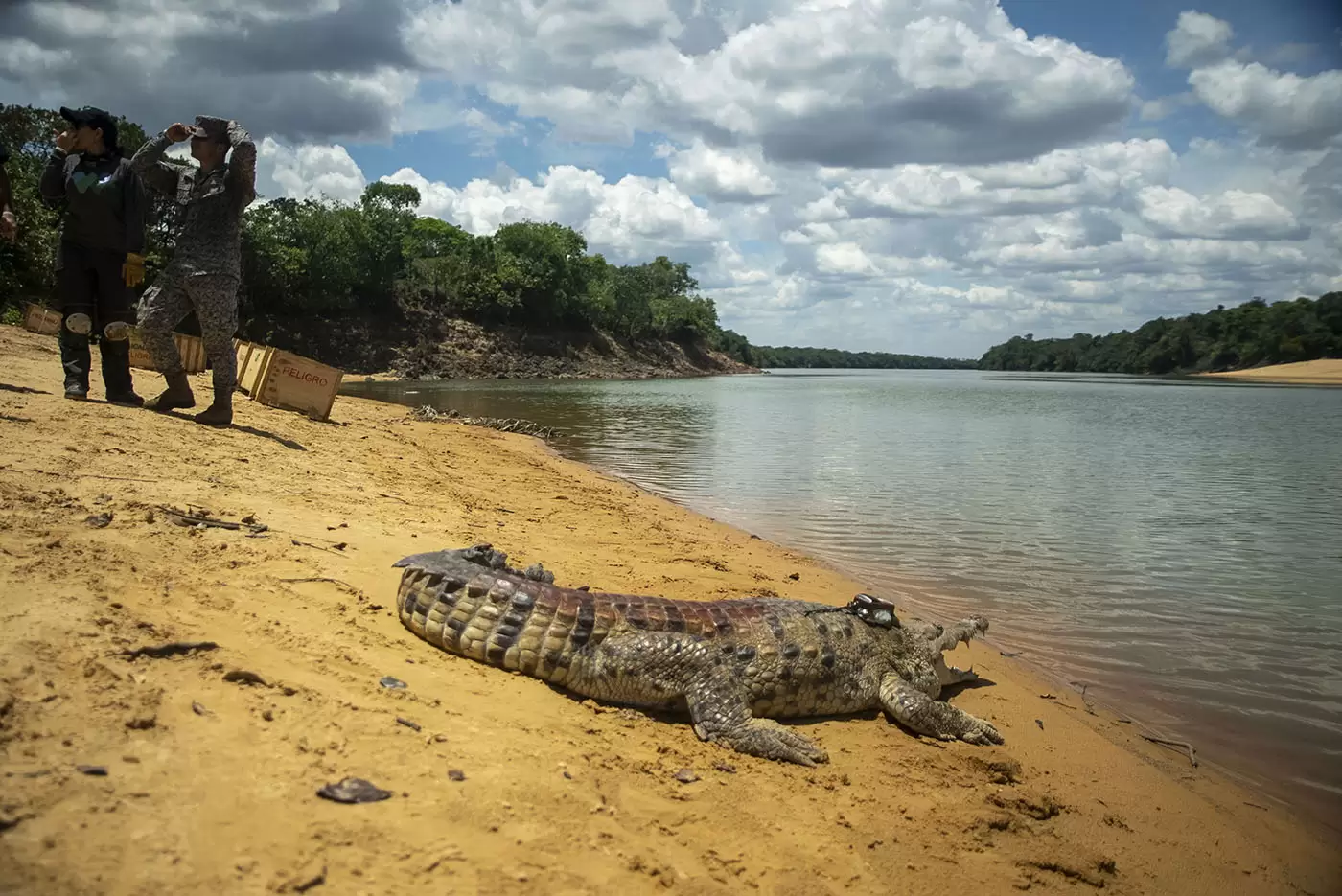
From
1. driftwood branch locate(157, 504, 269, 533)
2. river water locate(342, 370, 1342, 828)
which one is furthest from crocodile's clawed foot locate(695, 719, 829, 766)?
driftwood branch locate(157, 504, 269, 533)

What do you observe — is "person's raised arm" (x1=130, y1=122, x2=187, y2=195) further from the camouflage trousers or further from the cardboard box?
the cardboard box

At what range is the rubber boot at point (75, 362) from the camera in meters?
7.66

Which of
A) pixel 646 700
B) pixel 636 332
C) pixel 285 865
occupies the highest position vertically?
pixel 636 332

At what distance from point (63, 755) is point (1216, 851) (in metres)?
4.83

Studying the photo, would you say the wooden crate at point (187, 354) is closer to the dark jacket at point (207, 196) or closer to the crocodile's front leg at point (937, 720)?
the dark jacket at point (207, 196)

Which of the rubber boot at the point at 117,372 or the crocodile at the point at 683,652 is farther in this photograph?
the rubber boot at the point at 117,372

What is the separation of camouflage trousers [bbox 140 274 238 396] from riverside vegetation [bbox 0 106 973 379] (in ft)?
55.0

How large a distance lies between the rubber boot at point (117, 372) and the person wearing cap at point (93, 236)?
0.02 meters

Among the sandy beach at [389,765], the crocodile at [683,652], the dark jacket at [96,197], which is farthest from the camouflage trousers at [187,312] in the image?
the crocodile at [683,652]

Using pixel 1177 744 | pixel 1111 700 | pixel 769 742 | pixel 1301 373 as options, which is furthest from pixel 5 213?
pixel 1301 373

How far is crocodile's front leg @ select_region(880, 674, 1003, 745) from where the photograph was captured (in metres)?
4.86

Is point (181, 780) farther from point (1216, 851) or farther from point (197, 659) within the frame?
point (1216, 851)

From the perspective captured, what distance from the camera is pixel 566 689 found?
14.4 feet

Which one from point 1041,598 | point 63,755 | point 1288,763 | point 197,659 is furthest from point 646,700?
point 1041,598
